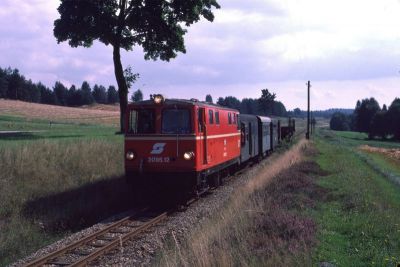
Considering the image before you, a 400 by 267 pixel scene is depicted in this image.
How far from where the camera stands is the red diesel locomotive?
49.0 ft

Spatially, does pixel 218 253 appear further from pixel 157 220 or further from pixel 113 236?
pixel 157 220

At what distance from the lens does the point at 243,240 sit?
9570 mm

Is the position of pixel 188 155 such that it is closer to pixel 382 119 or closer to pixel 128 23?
pixel 128 23

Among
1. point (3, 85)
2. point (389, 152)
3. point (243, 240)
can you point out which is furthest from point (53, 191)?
point (3, 85)

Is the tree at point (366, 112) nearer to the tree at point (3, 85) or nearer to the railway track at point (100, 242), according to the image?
the tree at point (3, 85)

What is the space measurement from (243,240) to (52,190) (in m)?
8.73

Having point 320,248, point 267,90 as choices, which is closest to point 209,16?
point 320,248

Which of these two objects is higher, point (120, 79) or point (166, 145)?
point (120, 79)

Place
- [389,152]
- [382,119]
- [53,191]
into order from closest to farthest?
[53,191] < [389,152] < [382,119]

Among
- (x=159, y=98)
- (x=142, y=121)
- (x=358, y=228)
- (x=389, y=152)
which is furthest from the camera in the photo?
(x=389, y=152)

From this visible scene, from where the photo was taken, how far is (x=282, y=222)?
1052 centimetres

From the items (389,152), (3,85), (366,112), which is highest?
(3,85)

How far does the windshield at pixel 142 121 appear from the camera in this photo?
50.0 feet

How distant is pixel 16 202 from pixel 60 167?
13.3 ft
